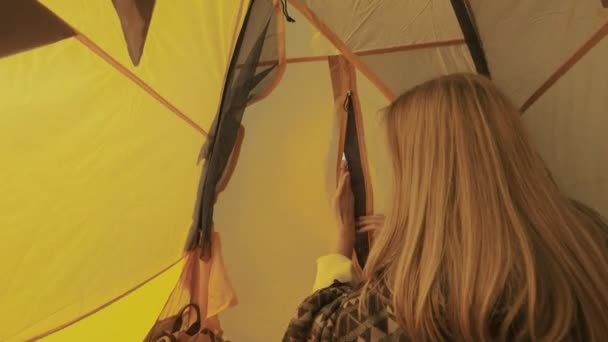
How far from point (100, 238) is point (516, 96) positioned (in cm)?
93

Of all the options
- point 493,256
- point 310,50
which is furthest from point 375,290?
point 310,50

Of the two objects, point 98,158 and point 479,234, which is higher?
point 98,158

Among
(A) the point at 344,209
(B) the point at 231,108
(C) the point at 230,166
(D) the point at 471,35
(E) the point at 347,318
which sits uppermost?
(D) the point at 471,35

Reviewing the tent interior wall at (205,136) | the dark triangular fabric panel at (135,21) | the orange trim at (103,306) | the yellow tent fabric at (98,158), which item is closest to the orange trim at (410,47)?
the tent interior wall at (205,136)

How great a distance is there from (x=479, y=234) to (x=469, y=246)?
1.0 inches

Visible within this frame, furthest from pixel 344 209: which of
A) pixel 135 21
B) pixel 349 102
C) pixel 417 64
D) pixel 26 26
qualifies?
pixel 26 26

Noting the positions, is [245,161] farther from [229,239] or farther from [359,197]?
[359,197]

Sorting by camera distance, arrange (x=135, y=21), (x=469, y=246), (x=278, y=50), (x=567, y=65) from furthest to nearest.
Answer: (x=278, y=50)
(x=567, y=65)
(x=135, y=21)
(x=469, y=246)

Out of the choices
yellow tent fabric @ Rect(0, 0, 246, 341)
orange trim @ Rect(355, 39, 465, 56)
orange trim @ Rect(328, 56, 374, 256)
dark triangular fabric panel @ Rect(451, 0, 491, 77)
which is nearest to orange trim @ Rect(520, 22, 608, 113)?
dark triangular fabric panel @ Rect(451, 0, 491, 77)

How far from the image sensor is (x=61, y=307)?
922mm

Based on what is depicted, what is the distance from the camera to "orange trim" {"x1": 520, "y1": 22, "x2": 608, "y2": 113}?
0.88 metres

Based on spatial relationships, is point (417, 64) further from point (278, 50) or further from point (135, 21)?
point (135, 21)

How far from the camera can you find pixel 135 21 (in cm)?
86

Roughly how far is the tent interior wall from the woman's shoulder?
0.38 meters
